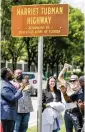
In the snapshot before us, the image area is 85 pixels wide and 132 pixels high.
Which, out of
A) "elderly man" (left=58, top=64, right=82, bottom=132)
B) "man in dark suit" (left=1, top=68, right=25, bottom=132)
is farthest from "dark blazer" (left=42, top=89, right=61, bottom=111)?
"man in dark suit" (left=1, top=68, right=25, bottom=132)

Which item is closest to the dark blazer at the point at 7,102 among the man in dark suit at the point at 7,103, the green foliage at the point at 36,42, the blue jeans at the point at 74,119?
the man in dark suit at the point at 7,103

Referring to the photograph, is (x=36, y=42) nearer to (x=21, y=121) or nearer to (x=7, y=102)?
(x=21, y=121)

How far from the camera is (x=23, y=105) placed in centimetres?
935

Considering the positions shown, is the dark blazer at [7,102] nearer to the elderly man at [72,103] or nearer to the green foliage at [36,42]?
the elderly man at [72,103]

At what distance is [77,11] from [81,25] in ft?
6.11

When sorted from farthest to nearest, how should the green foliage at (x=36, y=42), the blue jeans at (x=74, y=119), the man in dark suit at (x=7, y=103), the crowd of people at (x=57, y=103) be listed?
the green foliage at (x=36, y=42)
the blue jeans at (x=74, y=119)
the crowd of people at (x=57, y=103)
the man in dark suit at (x=7, y=103)

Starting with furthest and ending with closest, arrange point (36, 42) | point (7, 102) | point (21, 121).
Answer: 1. point (36, 42)
2. point (21, 121)
3. point (7, 102)

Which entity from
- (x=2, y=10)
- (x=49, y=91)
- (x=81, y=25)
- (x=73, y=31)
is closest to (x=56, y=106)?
(x=49, y=91)

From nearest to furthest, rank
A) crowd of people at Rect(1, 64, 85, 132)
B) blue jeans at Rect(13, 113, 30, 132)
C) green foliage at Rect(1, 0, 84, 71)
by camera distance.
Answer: crowd of people at Rect(1, 64, 85, 132) < blue jeans at Rect(13, 113, 30, 132) < green foliage at Rect(1, 0, 84, 71)

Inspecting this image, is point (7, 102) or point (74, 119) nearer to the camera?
point (7, 102)

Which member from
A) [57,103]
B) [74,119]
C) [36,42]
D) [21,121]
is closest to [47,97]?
[57,103]

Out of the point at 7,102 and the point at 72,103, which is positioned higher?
the point at 7,102

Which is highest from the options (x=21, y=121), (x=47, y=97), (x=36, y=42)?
(x=36, y=42)

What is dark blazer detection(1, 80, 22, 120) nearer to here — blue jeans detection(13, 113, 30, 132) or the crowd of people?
the crowd of people
